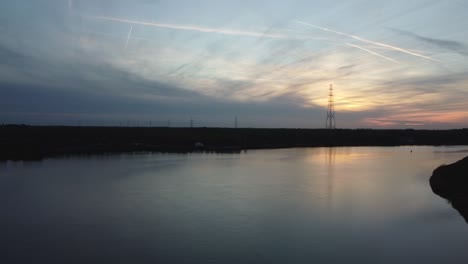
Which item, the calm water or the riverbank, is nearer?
the calm water

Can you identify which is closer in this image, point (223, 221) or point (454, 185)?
point (223, 221)

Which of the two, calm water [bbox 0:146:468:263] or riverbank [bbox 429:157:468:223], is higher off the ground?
riverbank [bbox 429:157:468:223]

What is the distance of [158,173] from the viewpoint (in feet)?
90.1

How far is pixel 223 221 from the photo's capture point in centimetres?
1355

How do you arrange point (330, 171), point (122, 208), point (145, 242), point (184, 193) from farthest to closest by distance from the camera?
point (330, 171)
point (184, 193)
point (122, 208)
point (145, 242)

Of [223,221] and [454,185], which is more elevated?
[454,185]

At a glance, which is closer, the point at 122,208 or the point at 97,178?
the point at 122,208

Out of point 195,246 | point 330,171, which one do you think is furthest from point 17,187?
point 330,171

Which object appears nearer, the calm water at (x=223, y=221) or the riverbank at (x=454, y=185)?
the calm water at (x=223, y=221)

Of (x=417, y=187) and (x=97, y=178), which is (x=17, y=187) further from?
(x=417, y=187)

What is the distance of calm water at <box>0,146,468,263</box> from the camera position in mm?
10336

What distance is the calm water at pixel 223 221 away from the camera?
10336 millimetres

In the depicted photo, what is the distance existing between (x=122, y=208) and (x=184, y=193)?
13.6ft

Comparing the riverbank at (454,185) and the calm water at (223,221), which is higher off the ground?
the riverbank at (454,185)
